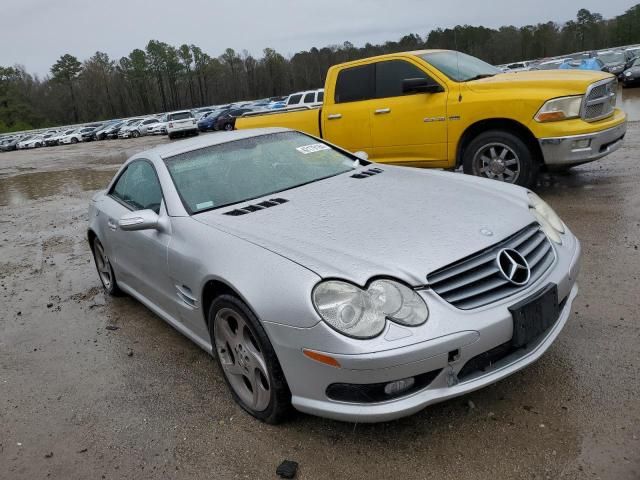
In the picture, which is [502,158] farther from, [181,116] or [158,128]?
[158,128]

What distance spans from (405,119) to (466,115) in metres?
0.81

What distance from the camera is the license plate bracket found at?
2355mm

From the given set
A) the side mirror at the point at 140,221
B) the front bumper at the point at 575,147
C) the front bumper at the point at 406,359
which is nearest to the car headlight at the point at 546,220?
the front bumper at the point at 406,359

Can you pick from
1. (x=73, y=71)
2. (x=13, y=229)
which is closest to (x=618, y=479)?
(x=13, y=229)

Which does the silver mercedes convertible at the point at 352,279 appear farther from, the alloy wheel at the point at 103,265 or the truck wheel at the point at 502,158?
the truck wheel at the point at 502,158

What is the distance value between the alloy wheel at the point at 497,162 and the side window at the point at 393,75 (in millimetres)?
1279

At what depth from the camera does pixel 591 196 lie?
6242 mm

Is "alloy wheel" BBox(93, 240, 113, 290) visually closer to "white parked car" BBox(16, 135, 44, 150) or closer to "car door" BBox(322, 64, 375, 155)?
"car door" BBox(322, 64, 375, 155)

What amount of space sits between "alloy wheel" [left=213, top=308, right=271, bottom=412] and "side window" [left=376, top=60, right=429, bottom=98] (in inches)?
195

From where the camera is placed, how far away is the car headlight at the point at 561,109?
18.9 feet

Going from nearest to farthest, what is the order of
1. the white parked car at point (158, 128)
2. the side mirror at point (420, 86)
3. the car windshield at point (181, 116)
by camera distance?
1. the side mirror at point (420, 86)
2. the car windshield at point (181, 116)
3. the white parked car at point (158, 128)

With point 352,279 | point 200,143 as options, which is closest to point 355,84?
point 200,143

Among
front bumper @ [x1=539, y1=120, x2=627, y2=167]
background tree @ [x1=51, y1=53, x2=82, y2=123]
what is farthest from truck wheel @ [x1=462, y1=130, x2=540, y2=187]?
background tree @ [x1=51, y1=53, x2=82, y2=123]

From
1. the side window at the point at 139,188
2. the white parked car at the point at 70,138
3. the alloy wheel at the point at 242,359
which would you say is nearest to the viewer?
the alloy wheel at the point at 242,359
